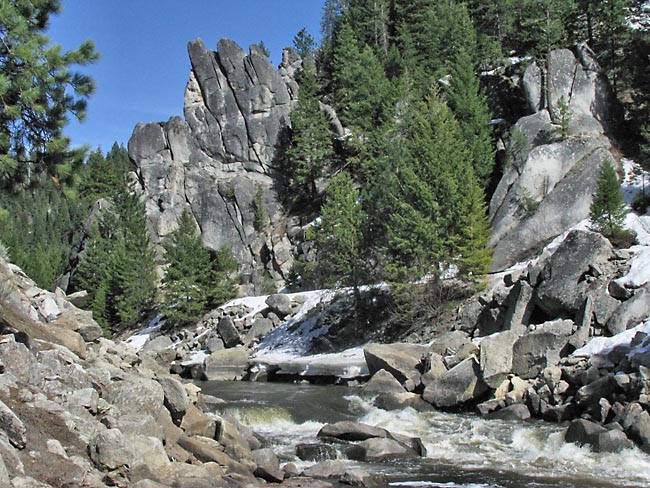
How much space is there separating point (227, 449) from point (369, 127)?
46.7 meters

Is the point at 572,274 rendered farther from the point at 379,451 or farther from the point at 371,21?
the point at 371,21

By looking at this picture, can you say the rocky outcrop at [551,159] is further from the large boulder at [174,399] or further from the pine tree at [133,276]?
the pine tree at [133,276]

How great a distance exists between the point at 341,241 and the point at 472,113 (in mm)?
17120

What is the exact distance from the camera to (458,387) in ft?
67.9

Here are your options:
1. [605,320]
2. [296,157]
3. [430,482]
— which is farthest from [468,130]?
[430,482]

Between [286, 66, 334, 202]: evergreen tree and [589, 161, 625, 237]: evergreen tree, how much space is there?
32.3m

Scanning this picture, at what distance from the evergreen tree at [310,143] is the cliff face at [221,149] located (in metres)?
6.14

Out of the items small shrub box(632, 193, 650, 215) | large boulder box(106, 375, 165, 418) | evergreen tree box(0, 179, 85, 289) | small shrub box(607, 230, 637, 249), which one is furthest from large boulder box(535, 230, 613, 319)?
evergreen tree box(0, 179, 85, 289)

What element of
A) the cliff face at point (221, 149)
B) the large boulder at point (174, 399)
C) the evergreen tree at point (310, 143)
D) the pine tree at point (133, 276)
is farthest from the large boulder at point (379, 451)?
the cliff face at point (221, 149)

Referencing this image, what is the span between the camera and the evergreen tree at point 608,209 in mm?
30469

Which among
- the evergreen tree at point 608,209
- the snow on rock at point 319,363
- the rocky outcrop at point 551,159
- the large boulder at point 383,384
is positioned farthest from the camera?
the rocky outcrop at point 551,159

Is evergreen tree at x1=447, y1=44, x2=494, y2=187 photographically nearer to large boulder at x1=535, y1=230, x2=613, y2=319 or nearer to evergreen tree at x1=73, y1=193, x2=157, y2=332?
large boulder at x1=535, y1=230, x2=613, y2=319

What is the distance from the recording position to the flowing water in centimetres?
1258

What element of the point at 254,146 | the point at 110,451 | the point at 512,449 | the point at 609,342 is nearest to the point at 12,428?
the point at 110,451
